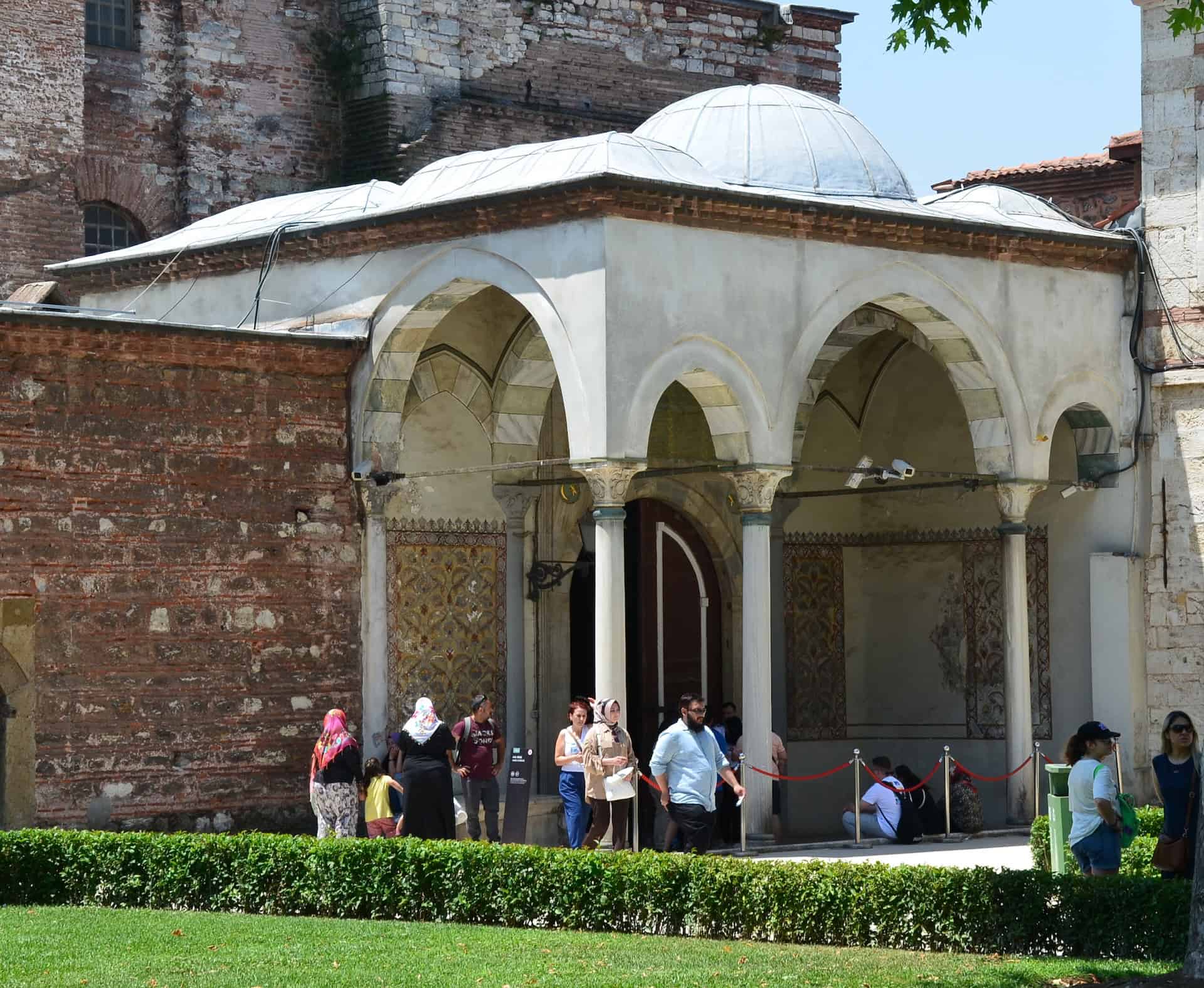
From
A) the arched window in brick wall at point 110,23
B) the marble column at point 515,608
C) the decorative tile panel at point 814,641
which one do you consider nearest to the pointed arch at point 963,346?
the marble column at point 515,608

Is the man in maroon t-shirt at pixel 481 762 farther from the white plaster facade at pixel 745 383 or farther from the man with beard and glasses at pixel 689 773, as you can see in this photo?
the man with beard and glasses at pixel 689 773

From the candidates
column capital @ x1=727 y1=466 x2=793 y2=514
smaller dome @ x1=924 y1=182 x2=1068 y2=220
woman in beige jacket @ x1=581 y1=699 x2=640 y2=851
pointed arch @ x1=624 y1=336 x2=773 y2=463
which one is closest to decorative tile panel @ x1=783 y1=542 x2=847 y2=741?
smaller dome @ x1=924 y1=182 x2=1068 y2=220

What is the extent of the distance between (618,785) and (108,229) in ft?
32.4

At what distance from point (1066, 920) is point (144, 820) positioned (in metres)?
6.95

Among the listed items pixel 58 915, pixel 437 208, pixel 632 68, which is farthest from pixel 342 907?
pixel 632 68

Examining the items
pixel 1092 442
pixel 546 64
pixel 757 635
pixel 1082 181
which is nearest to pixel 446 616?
pixel 757 635

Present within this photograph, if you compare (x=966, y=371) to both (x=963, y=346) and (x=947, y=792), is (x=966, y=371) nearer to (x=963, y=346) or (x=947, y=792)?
(x=963, y=346)

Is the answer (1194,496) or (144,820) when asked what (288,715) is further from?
(1194,496)

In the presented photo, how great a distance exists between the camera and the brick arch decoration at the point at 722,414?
15273 mm

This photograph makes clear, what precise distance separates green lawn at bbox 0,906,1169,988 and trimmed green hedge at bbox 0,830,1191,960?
21 cm

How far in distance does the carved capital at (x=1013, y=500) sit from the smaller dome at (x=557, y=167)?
3470 millimetres

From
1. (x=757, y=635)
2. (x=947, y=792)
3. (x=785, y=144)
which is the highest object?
(x=785, y=144)

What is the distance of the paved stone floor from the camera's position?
562 inches

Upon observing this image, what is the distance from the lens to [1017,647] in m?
16.8
